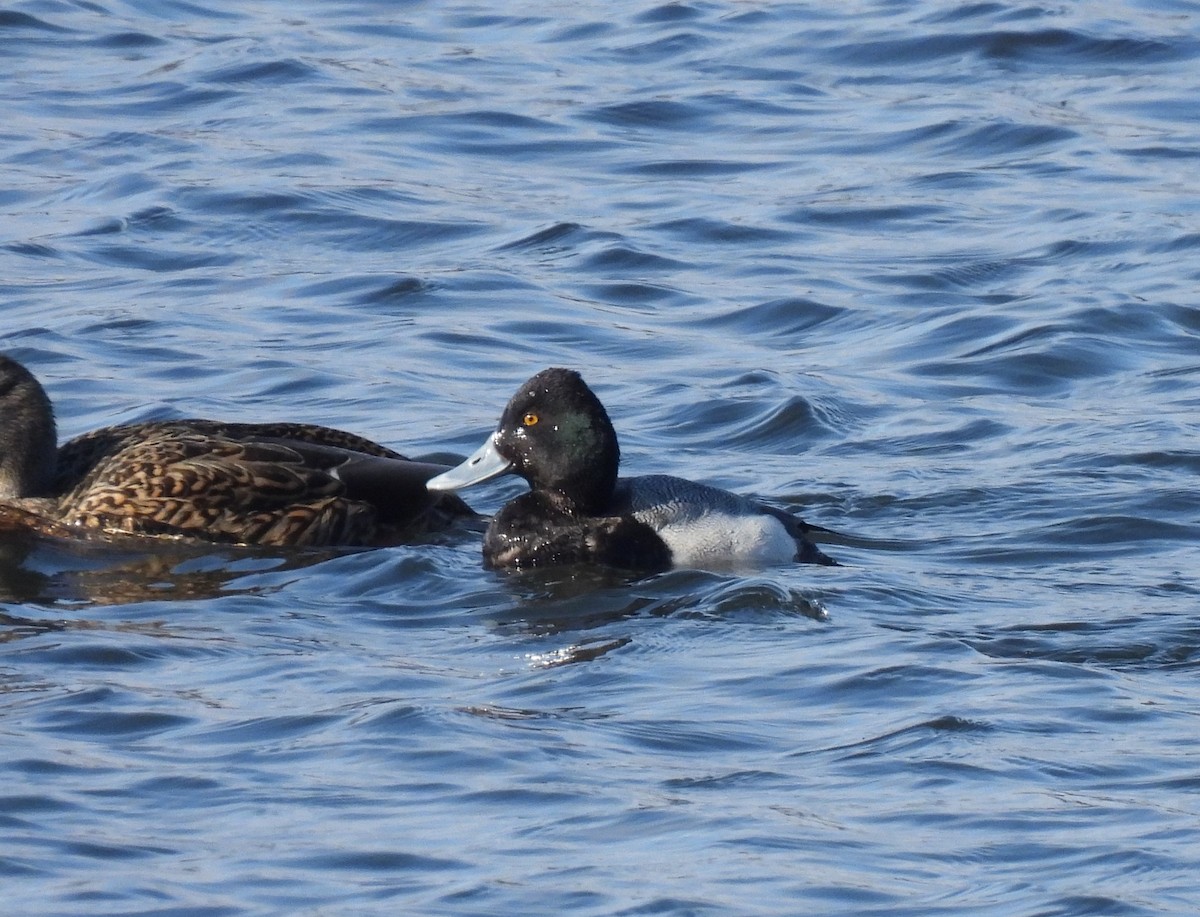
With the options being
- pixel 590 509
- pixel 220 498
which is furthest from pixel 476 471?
pixel 220 498

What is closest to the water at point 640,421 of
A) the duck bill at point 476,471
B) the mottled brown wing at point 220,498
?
the mottled brown wing at point 220,498

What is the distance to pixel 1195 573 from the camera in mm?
9391

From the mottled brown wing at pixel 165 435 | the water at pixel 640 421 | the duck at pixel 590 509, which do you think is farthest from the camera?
the mottled brown wing at pixel 165 435

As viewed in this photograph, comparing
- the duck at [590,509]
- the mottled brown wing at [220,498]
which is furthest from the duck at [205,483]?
the duck at [590,509]

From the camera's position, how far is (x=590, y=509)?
9789 mm

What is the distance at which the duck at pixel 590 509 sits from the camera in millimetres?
9578

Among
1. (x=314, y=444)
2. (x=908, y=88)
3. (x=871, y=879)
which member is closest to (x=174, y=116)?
(x=908, y=88)

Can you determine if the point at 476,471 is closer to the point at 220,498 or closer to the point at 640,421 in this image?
the point at 220,498

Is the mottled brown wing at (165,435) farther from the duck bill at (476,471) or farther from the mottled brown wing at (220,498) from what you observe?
the duck bill at (476,471)

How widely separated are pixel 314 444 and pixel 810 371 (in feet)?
11.6

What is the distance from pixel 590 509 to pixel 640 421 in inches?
91.6

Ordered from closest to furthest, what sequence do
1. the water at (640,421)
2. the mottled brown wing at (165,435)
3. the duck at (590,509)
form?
the water at (640,421) < the duck at (590,509) < the mottled brown wing at (165,435)

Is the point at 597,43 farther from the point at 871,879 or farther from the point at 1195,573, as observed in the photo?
the point at 871,879

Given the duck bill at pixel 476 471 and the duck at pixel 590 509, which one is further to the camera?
the duck bill at pixel 476 471
